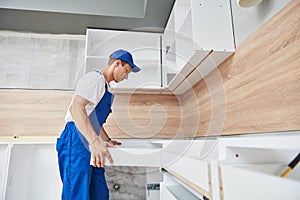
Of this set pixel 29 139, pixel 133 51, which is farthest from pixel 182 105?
pixel 29 139

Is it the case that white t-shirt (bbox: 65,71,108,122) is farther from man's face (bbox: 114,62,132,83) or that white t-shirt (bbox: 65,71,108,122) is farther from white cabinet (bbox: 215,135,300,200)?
white cabinet (bbox: 215,135,300,200)

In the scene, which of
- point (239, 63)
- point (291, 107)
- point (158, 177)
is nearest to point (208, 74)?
point (239, 63)

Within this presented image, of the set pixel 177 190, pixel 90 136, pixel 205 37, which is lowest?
pixel 177 190

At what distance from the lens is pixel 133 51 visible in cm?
212

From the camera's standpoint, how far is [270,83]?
798mm

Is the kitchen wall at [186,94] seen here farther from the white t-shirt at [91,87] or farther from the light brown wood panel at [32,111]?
the white t-shirt at [91,87]

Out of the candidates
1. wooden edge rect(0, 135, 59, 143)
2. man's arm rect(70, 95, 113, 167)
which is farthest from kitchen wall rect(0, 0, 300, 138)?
man's arm rect(70, 95, 113, 167)

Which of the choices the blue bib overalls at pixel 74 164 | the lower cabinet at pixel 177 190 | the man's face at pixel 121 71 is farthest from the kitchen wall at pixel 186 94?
the blue bib overalls at pixel 74 164

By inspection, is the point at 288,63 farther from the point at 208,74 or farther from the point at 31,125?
the point at 31,125

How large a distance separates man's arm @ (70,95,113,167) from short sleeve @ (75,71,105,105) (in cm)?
3

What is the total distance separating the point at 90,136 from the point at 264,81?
766 millimetres

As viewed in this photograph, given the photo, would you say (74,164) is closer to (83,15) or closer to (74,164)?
(74,164)

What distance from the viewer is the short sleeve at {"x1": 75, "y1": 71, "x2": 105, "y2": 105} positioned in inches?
41.4

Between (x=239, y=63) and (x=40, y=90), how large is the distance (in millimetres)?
1727
